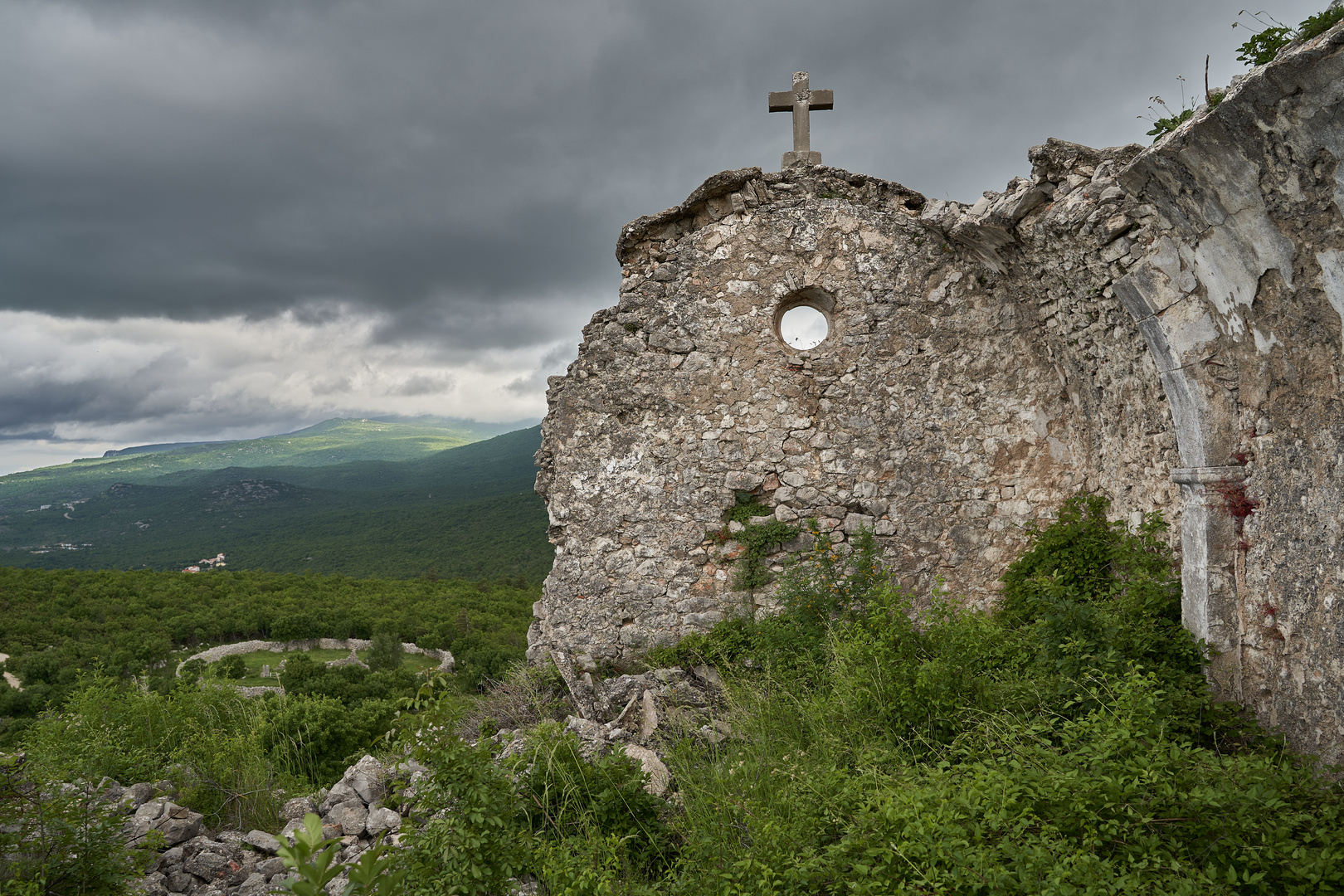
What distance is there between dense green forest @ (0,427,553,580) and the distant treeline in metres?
9.87

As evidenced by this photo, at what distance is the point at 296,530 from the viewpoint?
266ft

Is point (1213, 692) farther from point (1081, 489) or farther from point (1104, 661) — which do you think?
point (1081, 489)

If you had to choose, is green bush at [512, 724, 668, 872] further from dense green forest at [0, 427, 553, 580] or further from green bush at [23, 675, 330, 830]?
dense green forest at [0, 427, 553, 580]

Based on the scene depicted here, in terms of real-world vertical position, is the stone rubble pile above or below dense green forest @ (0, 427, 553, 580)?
above

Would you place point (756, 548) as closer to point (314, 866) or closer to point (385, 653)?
point (314, 866)

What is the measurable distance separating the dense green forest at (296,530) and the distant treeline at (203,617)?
9.87m

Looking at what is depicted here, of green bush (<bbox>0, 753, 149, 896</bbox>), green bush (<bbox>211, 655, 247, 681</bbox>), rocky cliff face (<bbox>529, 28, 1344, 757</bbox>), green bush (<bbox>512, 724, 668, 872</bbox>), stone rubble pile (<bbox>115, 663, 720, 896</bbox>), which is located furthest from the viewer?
green bush (<bbox>211, 655, 247, 681</bbox>)

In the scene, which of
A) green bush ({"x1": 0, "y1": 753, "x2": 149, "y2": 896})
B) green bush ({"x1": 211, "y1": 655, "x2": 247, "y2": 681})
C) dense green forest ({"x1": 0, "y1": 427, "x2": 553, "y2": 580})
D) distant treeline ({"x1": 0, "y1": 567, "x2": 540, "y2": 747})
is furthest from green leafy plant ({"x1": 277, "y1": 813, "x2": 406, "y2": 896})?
dense green forest ({"x1": 0, "y1": 427, "x2": 553, "y2": 580})

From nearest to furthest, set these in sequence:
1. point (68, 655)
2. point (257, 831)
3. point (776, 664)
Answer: point (257, 831), point (776, 664), point (68, 655)

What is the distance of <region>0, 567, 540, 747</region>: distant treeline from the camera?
22938 millimetres

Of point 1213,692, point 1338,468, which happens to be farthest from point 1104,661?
point 1338,468

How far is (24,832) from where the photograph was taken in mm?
3330

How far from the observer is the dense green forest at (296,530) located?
55.2 metres

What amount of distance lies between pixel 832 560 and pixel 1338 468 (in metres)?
3.69
